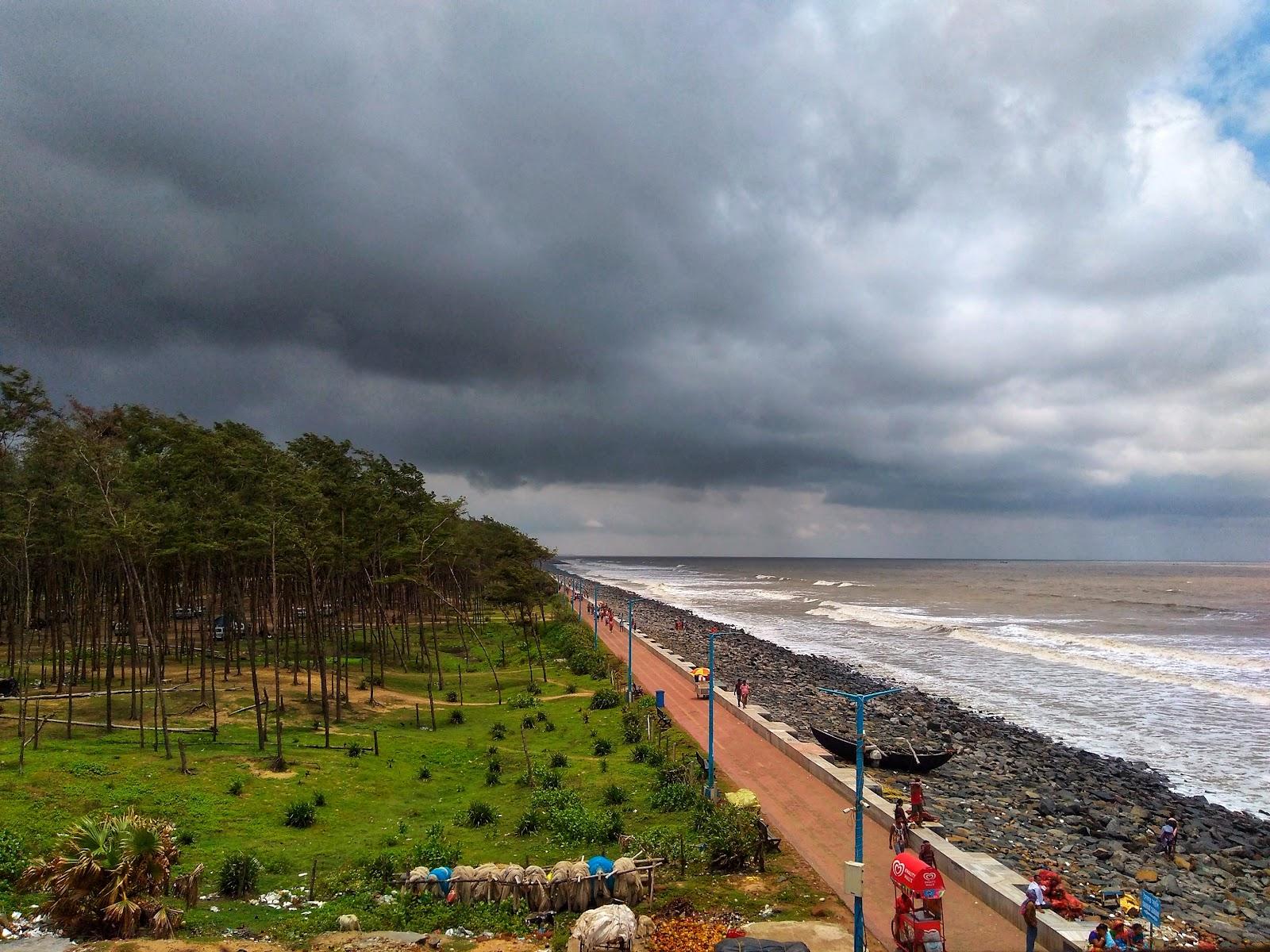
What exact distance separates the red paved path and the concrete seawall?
8.7 inches

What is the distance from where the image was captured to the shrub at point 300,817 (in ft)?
69.2

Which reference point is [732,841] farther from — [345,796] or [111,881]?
[345,796]

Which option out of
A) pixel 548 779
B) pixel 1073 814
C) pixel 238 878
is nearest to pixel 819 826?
pixel 548 779

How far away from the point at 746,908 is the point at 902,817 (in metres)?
5.10

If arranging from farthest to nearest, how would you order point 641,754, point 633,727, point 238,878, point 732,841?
1. point 633,727
2. point 641,754
3. point 732,841
4. point 238,878

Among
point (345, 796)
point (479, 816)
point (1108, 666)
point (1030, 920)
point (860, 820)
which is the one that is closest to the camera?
point (1030, 920)

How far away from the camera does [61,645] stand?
35906 millimetres

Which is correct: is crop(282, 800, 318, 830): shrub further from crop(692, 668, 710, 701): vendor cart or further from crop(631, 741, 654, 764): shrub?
crop(692, 668, 710, 701): vendor cart

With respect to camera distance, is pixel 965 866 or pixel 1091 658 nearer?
pixel 965 866

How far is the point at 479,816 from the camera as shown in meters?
21.4

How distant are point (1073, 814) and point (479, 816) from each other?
759 inches

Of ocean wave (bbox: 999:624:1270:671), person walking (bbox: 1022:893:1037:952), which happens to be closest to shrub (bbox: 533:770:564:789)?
person walking (bbox: 1022:893:1037:952)

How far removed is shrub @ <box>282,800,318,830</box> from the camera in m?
21.1

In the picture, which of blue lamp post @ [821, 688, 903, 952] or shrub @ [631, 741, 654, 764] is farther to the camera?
shrub @ [631, 741, 654, 764]
